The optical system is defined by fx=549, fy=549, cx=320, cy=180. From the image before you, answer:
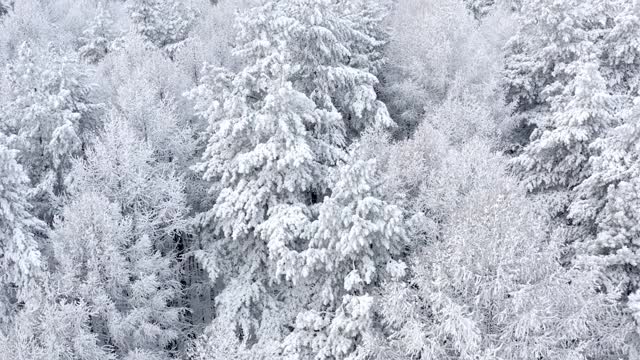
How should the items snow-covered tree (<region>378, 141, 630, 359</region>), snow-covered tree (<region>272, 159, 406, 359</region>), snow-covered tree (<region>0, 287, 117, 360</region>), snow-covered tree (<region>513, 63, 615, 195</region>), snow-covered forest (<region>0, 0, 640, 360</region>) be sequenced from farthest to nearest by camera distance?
snow-covered tree (<region>513, 63, 615, 195</region>), snow-covered tree (<region>272, 159, 406, 359</region>), snow-covered forest (<region>0, 0, 640, 360</region>), snow-covered tree (<region>0, 287, 117, 360</region>), snow-covered tree (<region>378, 141, 630, 359</region>)

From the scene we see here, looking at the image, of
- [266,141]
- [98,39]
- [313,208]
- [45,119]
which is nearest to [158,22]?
[98,39]

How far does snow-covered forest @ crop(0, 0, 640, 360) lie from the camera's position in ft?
51.1

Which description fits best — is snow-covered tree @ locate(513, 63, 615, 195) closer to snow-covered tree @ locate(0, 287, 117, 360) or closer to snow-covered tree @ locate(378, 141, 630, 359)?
snow-covered tree @ locate(378, 141, 630, 359)

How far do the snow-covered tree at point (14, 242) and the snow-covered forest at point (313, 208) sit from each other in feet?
0.25

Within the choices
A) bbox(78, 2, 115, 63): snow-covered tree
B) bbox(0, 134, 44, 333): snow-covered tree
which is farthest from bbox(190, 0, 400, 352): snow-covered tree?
bbox(78, 2, 115, 63): snow-covered tree

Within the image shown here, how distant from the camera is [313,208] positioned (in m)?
19.1

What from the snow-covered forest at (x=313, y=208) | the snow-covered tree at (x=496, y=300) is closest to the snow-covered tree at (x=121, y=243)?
the snow-covered forest at (x=313, y=208)

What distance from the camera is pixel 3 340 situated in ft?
48.5

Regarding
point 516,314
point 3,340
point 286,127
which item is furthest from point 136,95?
point 516,314

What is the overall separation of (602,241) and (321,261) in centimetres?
857

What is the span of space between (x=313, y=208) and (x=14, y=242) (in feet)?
30.5

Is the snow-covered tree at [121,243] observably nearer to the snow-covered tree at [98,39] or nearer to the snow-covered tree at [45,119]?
the snow-covered tree at [45,119]

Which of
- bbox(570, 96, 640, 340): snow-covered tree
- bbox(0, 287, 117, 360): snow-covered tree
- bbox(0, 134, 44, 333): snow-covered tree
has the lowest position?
bbox(0, 287, 117, 360): snow-covered tree

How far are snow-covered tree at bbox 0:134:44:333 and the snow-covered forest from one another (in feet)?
0.25
